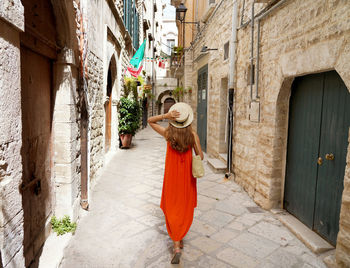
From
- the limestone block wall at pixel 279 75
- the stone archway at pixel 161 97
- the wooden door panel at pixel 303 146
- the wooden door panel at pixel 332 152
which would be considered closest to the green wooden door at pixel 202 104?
the limestone block wall at pixel 279 75

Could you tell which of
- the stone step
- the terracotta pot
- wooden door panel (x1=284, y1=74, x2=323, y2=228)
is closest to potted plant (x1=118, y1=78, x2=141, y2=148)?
the terracotta pot

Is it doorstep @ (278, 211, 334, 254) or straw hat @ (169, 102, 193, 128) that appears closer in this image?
straw hat @ (169, 102, 193, 128)

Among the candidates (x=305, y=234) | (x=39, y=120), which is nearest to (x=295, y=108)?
(x=305, y=234)

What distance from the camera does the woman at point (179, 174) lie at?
2.80 meters

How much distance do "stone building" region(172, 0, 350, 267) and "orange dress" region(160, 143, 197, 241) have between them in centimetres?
147

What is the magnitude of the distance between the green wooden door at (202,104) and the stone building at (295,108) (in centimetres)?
249

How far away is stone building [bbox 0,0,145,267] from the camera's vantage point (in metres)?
1.79

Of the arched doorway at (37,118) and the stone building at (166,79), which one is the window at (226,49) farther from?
the stone building at (166,79)

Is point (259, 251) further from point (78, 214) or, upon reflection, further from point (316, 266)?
point (78, 214)

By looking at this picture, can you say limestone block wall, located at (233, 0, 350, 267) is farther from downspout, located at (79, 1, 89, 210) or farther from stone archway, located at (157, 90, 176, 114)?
stone archway, located at (157, 90, 176, 114)

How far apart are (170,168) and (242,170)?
8.57 feet

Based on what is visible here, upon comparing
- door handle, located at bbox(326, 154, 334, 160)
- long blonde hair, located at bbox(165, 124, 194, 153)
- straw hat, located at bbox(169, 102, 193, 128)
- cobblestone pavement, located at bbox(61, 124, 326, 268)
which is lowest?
cobblestone pavement, located at bbox(61, 124, 326, 268)

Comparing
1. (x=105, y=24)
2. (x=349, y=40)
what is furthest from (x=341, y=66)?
(x=105, y=24)

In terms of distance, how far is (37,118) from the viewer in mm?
2828
